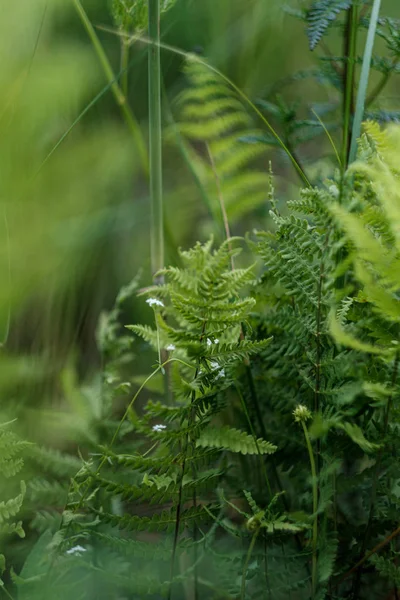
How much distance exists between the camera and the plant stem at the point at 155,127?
0.59 metres

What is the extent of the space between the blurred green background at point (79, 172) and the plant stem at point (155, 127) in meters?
0.12

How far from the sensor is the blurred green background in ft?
2.65

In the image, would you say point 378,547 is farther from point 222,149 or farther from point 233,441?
point 222,149

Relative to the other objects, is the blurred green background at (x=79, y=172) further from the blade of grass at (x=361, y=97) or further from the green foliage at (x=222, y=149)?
the blade of grass at (x=361, y=97)

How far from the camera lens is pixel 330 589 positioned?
528mm

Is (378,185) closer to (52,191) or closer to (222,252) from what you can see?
(222,252)

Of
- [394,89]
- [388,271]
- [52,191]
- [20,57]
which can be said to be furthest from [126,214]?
[388,271]

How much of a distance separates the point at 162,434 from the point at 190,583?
219mm

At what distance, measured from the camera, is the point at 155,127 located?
2.00 feet

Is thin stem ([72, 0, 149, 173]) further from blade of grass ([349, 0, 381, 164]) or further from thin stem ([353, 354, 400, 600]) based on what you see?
thin stem ([353, 354, 400, 600])

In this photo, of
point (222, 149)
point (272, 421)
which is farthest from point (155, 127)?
point (272, 421)

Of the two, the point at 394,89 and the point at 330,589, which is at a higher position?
the point at 394,89

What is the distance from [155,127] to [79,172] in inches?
15.0

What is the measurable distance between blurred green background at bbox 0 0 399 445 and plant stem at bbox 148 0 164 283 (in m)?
0.12
